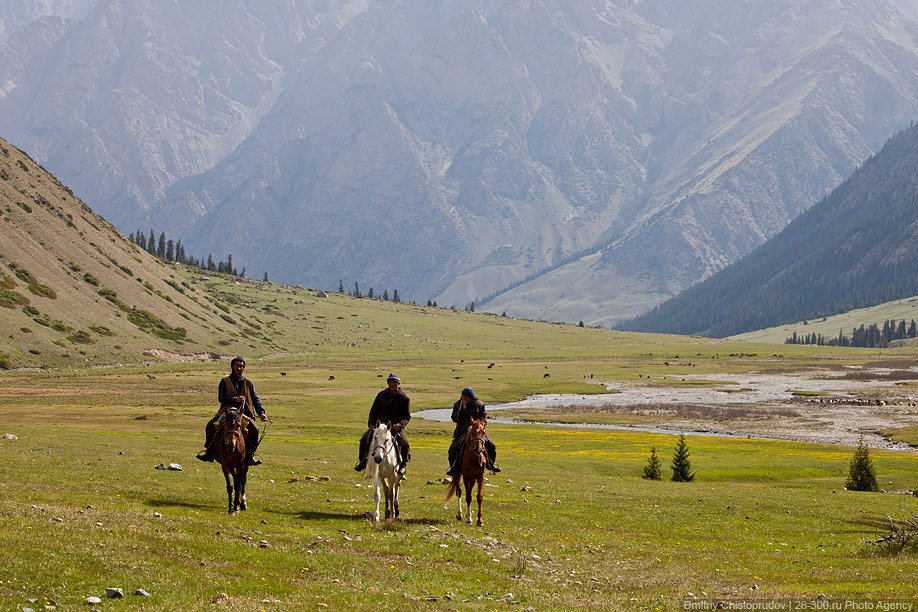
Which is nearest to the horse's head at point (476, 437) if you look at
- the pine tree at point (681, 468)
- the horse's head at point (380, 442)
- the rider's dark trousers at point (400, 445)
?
the rider's dark trousers at point (400, 445)

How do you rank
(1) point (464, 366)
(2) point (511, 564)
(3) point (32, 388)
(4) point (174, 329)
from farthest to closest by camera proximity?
(1) point (464, 366)
(4) point (174, 329)
(3) point (32, 388)
(2) point (511, 564)

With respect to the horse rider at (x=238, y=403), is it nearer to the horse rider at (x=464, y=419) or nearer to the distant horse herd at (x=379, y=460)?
the distant horse herd at (x=379, y=460)

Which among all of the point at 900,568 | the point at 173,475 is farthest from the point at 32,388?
the point at 900,568

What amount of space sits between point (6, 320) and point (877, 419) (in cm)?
11624

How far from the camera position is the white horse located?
2705 centimetres

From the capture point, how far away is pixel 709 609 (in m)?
17.5

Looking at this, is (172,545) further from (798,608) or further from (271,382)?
(271,382)

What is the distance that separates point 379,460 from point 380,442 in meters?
0.62

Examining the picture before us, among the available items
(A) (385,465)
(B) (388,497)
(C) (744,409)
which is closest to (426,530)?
(B) (388,497)

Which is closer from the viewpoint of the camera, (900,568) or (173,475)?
(900,568)

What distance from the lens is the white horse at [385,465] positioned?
2705 centimetres

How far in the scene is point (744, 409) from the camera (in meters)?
108

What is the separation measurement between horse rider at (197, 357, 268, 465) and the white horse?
12.1ft

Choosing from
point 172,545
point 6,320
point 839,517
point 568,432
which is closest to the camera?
point 172,545
